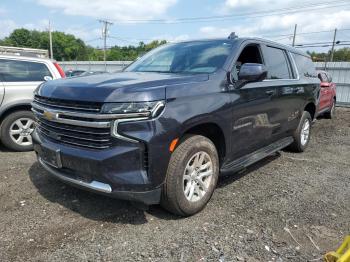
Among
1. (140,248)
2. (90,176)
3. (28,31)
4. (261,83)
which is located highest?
(28,31)

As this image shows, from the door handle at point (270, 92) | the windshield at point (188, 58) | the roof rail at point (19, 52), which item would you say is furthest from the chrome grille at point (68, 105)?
the roof rail at point (19, 52)

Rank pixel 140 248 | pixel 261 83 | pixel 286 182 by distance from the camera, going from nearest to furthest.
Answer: pixel 140 248
pixel 261 83
pixel 286 182

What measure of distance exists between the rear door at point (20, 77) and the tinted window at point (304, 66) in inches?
189

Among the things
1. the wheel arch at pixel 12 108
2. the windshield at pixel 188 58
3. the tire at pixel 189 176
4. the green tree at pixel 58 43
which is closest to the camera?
the tire at pixel 189 176

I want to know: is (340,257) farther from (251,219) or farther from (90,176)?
(90,176)

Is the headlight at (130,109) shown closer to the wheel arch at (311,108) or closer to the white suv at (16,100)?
the white suv at (16,100)

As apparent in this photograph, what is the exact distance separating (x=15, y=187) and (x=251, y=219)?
3.02 m

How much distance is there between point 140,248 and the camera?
308cm

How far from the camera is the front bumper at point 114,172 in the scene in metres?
3.04

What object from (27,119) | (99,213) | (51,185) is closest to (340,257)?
(99,213)

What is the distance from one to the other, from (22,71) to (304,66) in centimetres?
537

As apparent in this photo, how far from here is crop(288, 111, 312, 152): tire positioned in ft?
20.3

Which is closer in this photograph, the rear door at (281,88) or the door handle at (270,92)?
the door handle at (270,92)

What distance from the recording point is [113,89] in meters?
3.05
